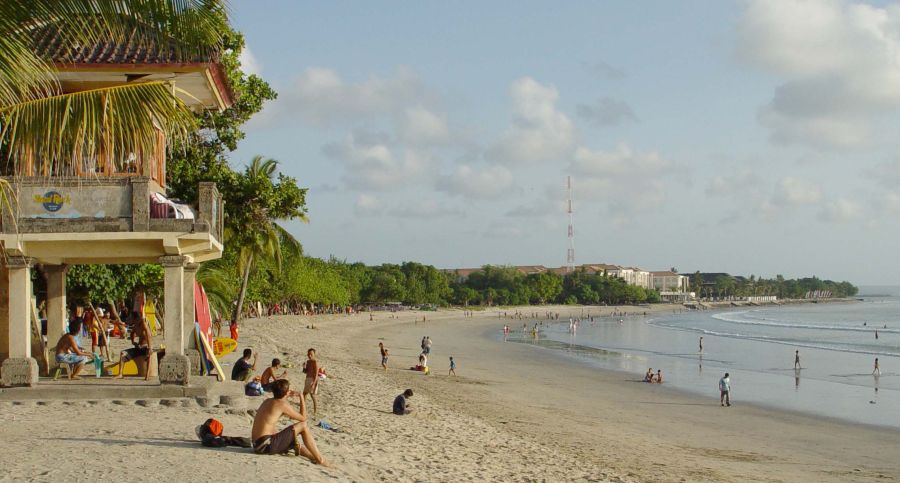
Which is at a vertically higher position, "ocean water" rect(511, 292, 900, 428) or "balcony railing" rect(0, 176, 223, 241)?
"balcony railing" rect(0, 176, 223, 241)

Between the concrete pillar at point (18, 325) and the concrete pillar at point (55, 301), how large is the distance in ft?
7.53

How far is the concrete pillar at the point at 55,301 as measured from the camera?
1430cm

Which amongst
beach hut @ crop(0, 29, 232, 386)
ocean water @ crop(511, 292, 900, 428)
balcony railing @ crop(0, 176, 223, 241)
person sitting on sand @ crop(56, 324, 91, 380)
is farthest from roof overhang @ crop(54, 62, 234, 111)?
ocean water @ crop(511, 292, 900, 428)

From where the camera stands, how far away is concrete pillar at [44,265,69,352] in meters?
14.3

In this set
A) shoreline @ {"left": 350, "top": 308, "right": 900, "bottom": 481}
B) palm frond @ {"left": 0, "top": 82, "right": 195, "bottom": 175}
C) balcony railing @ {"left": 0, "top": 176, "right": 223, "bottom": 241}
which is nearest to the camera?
palm frond @ {"left": 0, "top": 82, "right": 195, "bottom": 175}

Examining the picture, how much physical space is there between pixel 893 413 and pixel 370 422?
16871 mm

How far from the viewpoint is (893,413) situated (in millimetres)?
23750

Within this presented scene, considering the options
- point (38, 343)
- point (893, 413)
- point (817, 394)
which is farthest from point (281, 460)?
point (817, 394)

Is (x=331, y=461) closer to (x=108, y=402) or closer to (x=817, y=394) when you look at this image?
(x=108, y=402)

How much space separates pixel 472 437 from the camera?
14914 millimetres

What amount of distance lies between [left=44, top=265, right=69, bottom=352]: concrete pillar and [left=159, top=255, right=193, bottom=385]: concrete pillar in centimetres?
322

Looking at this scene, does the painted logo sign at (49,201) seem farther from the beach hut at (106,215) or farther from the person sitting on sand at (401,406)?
the person sitting on sand at (401,406)

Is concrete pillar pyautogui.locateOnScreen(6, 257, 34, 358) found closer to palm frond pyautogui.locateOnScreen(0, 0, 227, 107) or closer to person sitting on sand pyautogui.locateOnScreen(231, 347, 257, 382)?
person sitting on sand pyautogui.locateOnScreen(231, 347, 257, 382)

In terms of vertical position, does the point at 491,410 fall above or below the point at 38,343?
below
